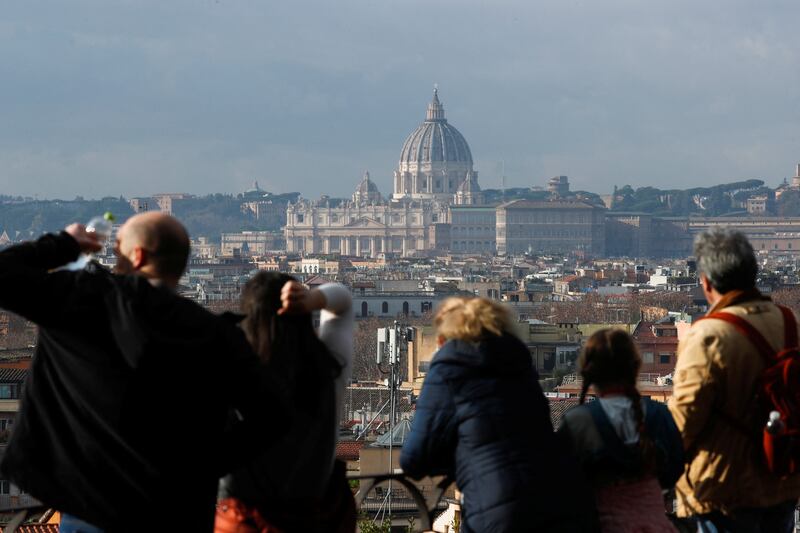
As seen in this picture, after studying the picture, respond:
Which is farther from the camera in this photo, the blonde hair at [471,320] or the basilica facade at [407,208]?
the basilica facade at [407,208]

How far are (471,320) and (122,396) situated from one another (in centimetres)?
73

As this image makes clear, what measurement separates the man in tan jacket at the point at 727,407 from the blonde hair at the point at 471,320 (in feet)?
1.26

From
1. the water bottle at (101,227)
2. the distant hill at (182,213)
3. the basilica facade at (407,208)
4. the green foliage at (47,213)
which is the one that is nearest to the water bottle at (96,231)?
the water bottle at (101,227)

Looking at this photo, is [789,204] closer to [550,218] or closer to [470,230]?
[550,218]

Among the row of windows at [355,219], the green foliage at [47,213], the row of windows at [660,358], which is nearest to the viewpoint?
the row of windows at [660,358]

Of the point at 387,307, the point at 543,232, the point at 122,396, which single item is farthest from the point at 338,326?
the point at 543,232

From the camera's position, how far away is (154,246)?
10.8ft

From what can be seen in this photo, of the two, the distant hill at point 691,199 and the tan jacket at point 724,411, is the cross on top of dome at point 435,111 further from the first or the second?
the tan jacket at point 724,411

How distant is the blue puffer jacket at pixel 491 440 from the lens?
137 inches

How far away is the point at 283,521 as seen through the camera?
3.45 meters

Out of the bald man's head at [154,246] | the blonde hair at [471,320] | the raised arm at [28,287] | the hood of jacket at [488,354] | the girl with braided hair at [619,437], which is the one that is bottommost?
the girl with braided hair at [619,437]

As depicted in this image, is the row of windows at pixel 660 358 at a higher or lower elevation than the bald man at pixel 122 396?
lower

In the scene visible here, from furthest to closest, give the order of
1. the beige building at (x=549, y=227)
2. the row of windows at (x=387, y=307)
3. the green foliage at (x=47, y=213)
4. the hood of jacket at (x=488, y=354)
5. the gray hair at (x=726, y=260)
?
the green foliage at (x=47, y=213) < the beige building at (x=549, y=227) < the row of windows at (x=387, y=307) < the gray hair at (x=726, y=260) < the hood of jacket at (x=488, y=354)

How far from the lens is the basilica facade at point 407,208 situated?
129375mm
